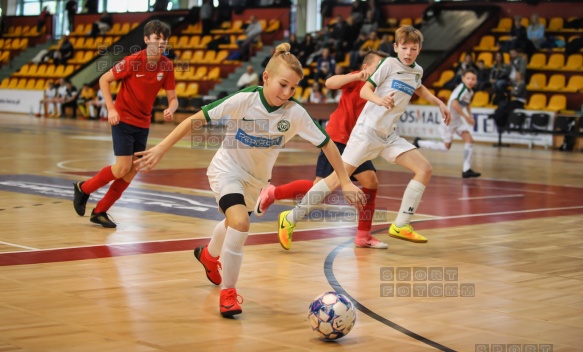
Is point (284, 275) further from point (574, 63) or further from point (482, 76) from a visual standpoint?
point (574, 63)

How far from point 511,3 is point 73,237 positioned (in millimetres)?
22190

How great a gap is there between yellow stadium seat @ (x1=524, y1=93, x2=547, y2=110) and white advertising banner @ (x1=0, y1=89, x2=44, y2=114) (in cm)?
1963

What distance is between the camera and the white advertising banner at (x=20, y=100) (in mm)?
36094

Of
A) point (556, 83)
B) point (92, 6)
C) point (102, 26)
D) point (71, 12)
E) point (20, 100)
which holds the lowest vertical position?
point (20, 100)

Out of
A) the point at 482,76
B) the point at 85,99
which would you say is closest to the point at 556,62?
the point at 482,76

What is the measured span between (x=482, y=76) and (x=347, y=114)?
16667 mm

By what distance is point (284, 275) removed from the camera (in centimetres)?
708

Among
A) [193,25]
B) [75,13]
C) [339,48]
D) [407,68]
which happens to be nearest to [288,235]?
[407,68]

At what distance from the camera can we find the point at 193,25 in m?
36.4

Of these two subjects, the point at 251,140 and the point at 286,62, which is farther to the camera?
the point at 251,140

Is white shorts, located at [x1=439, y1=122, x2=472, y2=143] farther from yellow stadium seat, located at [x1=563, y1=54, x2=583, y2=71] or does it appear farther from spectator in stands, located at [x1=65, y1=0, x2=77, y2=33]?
spectator in stands, located at [x1=65, y1=0, x2=77, y2=33]

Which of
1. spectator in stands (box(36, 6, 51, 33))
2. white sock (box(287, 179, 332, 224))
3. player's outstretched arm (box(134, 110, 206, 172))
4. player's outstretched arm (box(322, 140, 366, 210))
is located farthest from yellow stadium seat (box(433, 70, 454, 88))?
spectator in stands (box(36, 6, 51, 33))

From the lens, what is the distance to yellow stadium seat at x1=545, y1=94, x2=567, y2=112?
2366 centimetres

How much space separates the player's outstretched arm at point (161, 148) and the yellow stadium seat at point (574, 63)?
66.8 feet
